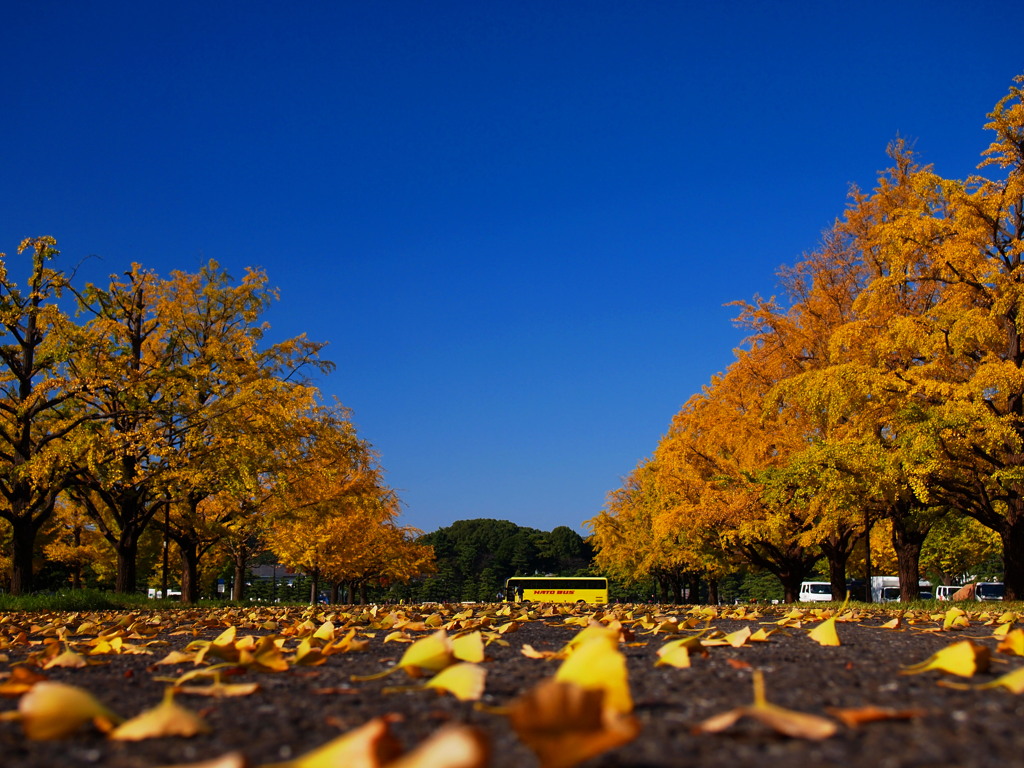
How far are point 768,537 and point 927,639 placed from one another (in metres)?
15.2

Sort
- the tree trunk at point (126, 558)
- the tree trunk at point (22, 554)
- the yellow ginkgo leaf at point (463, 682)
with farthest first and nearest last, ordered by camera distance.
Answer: the tree trunk at point (126, 558)
the tree trunk at point (22, 554)
the yellow ginkgo leaf at point (463, 682)

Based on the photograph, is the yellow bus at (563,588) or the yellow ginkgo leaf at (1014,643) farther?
the yellow bus at (563,588)

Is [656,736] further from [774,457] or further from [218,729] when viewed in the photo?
[774,457]

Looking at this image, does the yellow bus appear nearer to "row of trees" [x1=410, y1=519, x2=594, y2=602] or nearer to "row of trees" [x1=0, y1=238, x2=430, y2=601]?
"row of trees" [x1=0, y1=238, x2=430, y2=601]

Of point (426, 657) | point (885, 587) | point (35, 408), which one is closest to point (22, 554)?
point (35, 408)

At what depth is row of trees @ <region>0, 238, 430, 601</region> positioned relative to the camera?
14352mm

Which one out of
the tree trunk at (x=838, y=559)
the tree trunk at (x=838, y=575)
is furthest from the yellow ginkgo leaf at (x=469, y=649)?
the tree trunk at (x=838, y=575)

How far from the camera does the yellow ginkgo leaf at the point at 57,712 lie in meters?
1.48

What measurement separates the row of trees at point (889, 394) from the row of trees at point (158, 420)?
9.87 meters

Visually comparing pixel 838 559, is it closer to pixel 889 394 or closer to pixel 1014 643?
pixel 889 394

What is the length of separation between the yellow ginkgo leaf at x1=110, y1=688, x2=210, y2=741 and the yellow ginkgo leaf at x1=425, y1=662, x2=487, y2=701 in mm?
576

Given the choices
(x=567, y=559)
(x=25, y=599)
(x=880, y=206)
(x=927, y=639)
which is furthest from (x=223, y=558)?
(x=567, y=559)

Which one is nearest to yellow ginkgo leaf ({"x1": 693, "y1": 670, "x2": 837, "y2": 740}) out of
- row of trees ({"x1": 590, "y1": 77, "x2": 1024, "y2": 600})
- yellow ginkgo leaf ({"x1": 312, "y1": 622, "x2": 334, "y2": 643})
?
yellow ginkgo leaf ({"x1": 312, "y1": 622, "x2": 334, "y2": 643})

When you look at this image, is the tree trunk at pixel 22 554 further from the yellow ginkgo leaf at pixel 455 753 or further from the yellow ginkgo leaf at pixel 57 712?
the yellow ginkgo leaf at pixel 455 753
